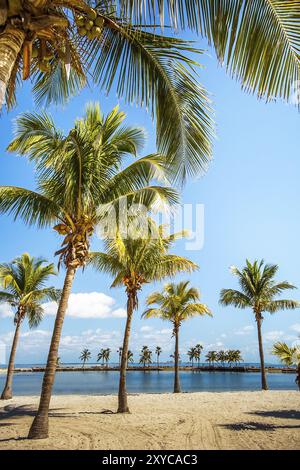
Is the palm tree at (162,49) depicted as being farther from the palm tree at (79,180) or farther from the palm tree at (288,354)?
the palm tree at (288,354)

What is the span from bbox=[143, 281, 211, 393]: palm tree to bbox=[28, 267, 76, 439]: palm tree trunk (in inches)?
579

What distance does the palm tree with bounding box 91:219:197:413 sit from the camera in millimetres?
13203

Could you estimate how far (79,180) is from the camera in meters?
8.93

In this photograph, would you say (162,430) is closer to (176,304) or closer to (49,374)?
(49,374)

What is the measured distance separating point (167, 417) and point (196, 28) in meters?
11.4

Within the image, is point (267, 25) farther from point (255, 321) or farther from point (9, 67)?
point (255, 321)

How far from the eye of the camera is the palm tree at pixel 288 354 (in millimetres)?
10790

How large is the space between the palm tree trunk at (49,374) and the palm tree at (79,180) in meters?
0.03

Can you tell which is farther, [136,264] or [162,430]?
[136,264]

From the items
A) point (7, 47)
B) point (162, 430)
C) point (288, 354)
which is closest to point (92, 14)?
point (7, 47)

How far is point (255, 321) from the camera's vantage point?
81.8 ft

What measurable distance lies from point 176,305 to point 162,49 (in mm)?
21095

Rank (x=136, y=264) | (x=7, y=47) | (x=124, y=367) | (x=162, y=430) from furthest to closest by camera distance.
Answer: (x=136, y=264)
(x=124, y=367)
(x=162, y=430)
(x=7, y=47)
